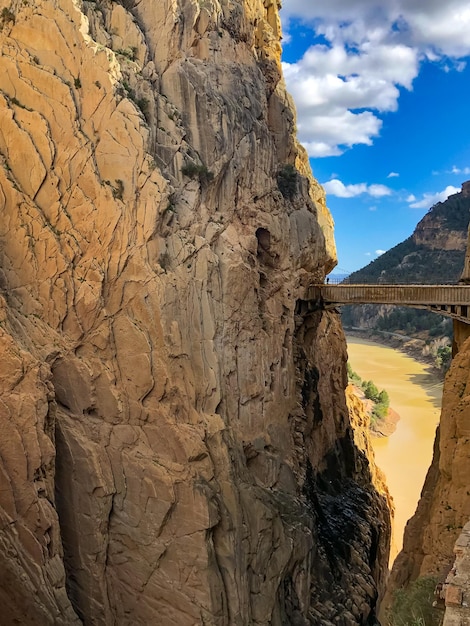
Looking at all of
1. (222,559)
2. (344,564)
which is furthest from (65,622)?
(344,564)

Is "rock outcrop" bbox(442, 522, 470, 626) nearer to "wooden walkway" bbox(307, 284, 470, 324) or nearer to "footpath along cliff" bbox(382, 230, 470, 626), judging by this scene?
"footpath along cliff" bbox(382, 230, 470, 626)

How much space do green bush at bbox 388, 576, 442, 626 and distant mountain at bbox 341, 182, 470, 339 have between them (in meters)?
69.9

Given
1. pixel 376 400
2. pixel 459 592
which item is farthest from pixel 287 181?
pixel 376 400

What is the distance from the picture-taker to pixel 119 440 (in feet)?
43.7

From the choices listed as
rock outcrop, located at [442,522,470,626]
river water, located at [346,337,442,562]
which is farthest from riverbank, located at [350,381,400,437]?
rock outcrop, located at [442,522,470,626]

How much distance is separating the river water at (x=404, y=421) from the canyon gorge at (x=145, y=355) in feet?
46.5

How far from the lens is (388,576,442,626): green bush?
1029cm

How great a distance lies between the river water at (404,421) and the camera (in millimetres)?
32203

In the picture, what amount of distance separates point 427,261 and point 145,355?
84863 millimetres

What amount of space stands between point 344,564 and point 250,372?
29.0ft

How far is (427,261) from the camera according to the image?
89938 mm

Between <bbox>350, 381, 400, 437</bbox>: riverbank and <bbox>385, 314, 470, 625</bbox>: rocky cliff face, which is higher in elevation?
<bbox>385, 314, 470, 625</bbox>: rocky cliff face

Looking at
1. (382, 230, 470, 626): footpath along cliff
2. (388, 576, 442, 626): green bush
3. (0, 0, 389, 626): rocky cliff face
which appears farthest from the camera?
(382, 230, 470, 626): footpath along cliff

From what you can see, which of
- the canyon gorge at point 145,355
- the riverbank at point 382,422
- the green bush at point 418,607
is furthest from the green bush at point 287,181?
the riverbank at point 382,422
